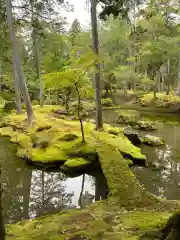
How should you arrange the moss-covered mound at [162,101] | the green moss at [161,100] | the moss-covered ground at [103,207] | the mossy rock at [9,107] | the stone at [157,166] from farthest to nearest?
the mossy rock at [9,107] → the green moss at [161,100] → the moss-covered mound at [162,101] → the stone at [157,166] → the moss-covered ground at [103,207]

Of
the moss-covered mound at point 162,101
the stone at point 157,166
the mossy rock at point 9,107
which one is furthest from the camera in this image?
the mossy rock at point 9,107

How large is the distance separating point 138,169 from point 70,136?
2743 millimetres

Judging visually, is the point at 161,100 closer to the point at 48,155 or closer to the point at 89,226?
the point at 48,155

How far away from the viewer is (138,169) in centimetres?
821

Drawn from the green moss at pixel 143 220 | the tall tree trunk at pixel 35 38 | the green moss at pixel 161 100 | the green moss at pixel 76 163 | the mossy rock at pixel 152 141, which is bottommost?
the mossy rock at pixel 152 141

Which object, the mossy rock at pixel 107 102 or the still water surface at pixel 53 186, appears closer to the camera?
the still water surface at pixel 53 186

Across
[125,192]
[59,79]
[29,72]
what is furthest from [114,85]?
[125,192]

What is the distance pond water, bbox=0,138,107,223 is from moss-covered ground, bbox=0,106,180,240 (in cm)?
46

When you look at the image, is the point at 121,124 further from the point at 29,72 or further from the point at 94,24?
the point at 29,72

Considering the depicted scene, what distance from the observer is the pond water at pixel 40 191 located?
19.2ft

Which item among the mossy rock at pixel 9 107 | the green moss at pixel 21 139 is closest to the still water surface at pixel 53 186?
the green moss at pixel 21 139

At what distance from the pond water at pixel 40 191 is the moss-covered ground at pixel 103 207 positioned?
46 cm

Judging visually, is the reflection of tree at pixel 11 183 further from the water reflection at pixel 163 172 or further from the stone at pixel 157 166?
the stone at pixel 157 166

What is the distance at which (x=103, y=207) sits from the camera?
5.39 metres
